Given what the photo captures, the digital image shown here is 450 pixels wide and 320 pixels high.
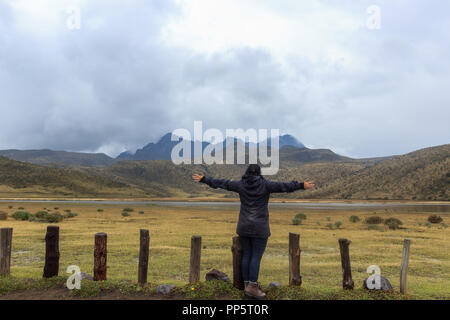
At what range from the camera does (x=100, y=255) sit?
27.0 ft

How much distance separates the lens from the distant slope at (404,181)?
86.5 m

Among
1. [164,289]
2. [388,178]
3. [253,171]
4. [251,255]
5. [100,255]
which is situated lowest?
[164,289]

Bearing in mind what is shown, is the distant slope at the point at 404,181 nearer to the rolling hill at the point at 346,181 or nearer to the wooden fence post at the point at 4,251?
the rolling hill at the point at 346,181

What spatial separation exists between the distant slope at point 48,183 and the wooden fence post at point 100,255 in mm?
98088

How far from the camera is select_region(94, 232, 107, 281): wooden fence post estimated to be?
8.19m

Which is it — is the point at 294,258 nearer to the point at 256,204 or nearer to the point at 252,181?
the point at 256,204

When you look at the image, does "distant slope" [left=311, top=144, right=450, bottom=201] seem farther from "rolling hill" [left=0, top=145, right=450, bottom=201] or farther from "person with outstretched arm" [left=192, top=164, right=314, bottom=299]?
"person with outstretched arm" [left=192, top=164, right=314, bottom=299]

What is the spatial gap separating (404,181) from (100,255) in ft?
336

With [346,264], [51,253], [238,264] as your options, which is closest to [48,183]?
[51,253]

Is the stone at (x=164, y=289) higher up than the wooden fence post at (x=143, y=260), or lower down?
lower down

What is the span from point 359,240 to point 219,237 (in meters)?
8.48

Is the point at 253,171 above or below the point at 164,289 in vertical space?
above

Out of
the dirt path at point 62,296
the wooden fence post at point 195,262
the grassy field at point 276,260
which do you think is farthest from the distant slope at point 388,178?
the dirt path at point 62,296
